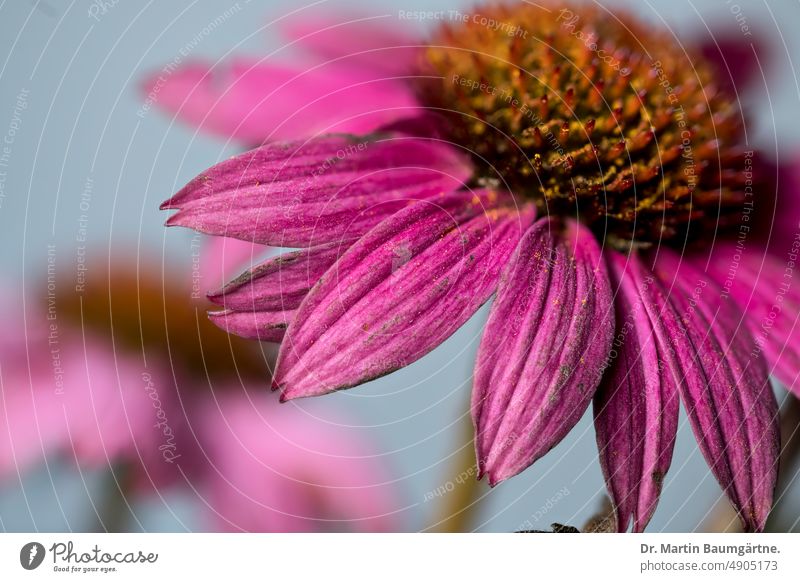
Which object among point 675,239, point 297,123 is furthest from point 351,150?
point 675,239

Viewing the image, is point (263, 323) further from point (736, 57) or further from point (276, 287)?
point (736, 57)

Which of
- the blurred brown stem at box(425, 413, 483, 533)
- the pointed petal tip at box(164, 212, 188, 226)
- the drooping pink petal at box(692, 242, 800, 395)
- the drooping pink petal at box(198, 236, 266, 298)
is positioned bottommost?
the blurred brown stem at box(425, 413, 483, 533)

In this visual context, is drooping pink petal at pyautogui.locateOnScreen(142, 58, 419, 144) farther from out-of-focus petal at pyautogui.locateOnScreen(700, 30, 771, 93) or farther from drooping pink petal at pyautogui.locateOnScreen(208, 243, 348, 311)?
out-of-focus petal at pyautogui.locateOnScreen(700, 30, 771, 93)

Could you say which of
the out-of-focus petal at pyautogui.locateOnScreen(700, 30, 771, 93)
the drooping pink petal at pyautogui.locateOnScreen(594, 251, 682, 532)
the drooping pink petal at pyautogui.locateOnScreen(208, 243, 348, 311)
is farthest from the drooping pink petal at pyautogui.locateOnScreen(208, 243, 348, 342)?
the out-of-focus petal at pyautogui.locateOnScreen(700, 30, 771, 93)

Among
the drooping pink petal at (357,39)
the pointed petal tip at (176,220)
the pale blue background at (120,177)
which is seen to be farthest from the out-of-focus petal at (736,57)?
the pointed petal tip at (176,220)
